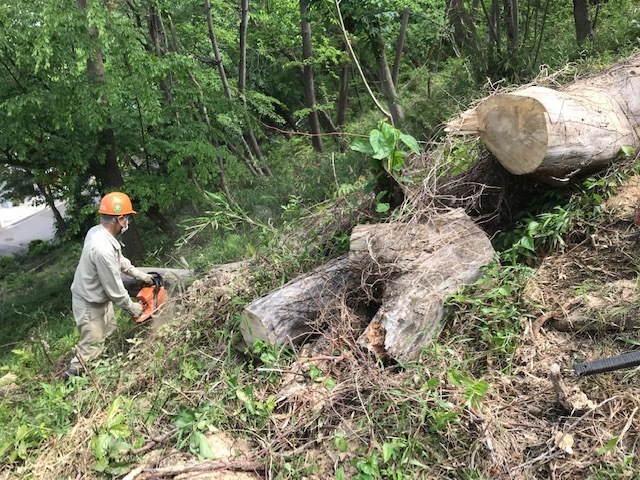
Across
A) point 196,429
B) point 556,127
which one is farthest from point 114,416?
point 556,127

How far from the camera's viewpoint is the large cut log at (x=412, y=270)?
3.03 meters

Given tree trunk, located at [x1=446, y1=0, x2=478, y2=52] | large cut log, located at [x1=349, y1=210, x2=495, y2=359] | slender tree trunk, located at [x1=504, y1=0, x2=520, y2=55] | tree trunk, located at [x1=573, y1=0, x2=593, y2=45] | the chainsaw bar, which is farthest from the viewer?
tree trunk, located at [x1=446, y1=0, x2=478, y2=52]

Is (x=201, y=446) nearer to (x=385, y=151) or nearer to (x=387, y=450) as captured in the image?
(x=387, y=450)

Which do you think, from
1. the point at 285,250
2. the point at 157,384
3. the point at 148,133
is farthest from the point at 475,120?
the point at 148,133

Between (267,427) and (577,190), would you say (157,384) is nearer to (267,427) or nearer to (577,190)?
(267,427)

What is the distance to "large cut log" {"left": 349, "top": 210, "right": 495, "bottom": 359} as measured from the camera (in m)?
3.03

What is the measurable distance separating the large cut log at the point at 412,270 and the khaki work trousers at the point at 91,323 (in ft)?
9.26

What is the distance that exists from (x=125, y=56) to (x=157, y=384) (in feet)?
18.3

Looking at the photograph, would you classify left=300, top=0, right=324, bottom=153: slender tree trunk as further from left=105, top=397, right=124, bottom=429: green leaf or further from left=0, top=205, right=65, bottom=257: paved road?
left=0, top=205, right=65, bottom=257: paved road

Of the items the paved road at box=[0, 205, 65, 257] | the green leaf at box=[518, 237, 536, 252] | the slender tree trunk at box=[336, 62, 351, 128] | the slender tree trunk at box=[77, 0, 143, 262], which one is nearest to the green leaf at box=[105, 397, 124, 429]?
the green leaf at box=[518, 237, 536, 252]

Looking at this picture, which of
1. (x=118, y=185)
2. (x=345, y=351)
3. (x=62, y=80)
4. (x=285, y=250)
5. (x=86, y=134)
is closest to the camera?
(x=345, y=351)

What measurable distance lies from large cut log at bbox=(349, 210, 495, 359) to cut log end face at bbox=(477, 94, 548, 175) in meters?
0.54

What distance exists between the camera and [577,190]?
3.66m

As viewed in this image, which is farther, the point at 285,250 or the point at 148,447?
the point at 285,250
